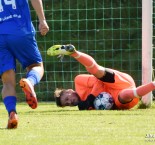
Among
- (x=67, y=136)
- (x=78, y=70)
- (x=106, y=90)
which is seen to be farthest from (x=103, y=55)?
(x=67, y=136)

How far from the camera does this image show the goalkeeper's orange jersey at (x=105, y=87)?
10.1 m

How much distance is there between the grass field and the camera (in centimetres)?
609

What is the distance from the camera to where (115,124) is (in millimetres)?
7605

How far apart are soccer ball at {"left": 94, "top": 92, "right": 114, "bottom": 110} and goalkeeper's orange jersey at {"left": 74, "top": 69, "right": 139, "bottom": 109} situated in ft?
0.21

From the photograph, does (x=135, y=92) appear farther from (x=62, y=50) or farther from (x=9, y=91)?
(x=9, y=91)

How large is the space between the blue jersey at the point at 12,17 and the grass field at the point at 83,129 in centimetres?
91

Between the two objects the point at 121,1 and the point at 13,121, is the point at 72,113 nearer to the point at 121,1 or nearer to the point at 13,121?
the point at 13,121

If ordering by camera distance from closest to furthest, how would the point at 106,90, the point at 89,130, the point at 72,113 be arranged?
the point at 89,130
the point at 72,113
the point at 106,90

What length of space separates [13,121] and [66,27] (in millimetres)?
7571

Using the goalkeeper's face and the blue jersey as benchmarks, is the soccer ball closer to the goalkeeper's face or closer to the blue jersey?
the goalkeeper's face

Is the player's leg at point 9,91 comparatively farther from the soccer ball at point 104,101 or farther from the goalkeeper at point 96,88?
the soccer ball at point 104,101

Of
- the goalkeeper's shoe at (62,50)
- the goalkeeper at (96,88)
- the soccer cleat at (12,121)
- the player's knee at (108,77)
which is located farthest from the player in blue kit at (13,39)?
the player's knee at (108,77)

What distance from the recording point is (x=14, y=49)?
24.3 feet

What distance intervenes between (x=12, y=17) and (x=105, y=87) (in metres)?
3.09
